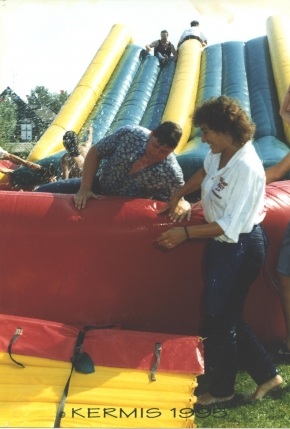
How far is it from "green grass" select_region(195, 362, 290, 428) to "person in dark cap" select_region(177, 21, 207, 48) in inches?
250

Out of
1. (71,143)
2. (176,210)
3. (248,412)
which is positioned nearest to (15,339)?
(176,210)

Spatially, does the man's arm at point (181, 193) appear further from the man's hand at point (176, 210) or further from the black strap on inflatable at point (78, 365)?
the black strap on inflatable at point (78, 365)

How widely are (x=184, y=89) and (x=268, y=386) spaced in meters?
4.43

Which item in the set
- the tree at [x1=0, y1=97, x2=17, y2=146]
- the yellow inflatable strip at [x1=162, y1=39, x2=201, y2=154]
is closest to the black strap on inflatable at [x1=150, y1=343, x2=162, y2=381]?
the yellow inflatable strip at [x1=162, y1=39, x2=201, y2=154]

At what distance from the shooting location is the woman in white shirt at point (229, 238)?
1779 millimetres

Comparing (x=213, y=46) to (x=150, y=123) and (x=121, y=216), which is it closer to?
(x=150, y=123)

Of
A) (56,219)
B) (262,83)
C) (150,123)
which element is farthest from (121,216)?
(262,83)

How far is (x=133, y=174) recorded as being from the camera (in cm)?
228

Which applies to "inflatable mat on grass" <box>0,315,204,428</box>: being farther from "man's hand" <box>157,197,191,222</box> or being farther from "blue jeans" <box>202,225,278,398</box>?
"man's hand" <box>157,197,191,222</box>

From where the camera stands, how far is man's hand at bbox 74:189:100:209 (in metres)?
2.21

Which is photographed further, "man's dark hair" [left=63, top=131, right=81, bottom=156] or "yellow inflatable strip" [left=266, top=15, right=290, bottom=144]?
"yellow inflatable strip" [left=266, top=15, right=290, bottom=144]

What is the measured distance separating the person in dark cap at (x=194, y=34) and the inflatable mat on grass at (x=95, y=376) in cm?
629

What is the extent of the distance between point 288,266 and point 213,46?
5.84 metres

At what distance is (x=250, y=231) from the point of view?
1.86 m
